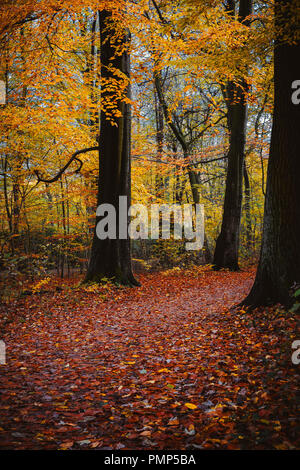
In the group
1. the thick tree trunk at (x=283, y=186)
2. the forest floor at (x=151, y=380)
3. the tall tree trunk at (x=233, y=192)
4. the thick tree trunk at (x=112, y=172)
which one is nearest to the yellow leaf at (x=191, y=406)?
the forest floor at (x=151, y=380)

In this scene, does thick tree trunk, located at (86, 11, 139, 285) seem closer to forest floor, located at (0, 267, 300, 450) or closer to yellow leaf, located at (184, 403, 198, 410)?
forest floor, located at (0, 267, 300, 450)

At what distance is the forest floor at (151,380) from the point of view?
268 centimetres

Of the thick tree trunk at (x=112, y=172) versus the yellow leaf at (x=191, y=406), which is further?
the thick tree trunk at (x=112, y=172)

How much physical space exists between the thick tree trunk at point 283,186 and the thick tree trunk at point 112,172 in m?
5.48

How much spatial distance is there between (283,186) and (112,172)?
19.8 ft

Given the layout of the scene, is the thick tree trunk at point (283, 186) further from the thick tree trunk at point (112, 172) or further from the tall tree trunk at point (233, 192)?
the tall tree trunk at point (233, 192)

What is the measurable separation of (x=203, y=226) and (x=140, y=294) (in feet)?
24.1

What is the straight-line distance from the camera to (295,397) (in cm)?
282

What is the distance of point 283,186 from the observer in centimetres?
532

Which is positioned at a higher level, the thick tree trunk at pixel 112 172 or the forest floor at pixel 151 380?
the thick tree trunk at pixel 112 172

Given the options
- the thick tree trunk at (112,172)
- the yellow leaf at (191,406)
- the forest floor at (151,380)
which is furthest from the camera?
the thick tree trunk at (112,172)

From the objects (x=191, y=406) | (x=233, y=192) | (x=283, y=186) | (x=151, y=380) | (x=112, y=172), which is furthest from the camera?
(x=233, y=192)

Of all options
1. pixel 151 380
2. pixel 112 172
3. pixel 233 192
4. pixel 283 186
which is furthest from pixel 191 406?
pixel 233 192

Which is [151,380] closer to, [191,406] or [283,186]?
[191,406]
